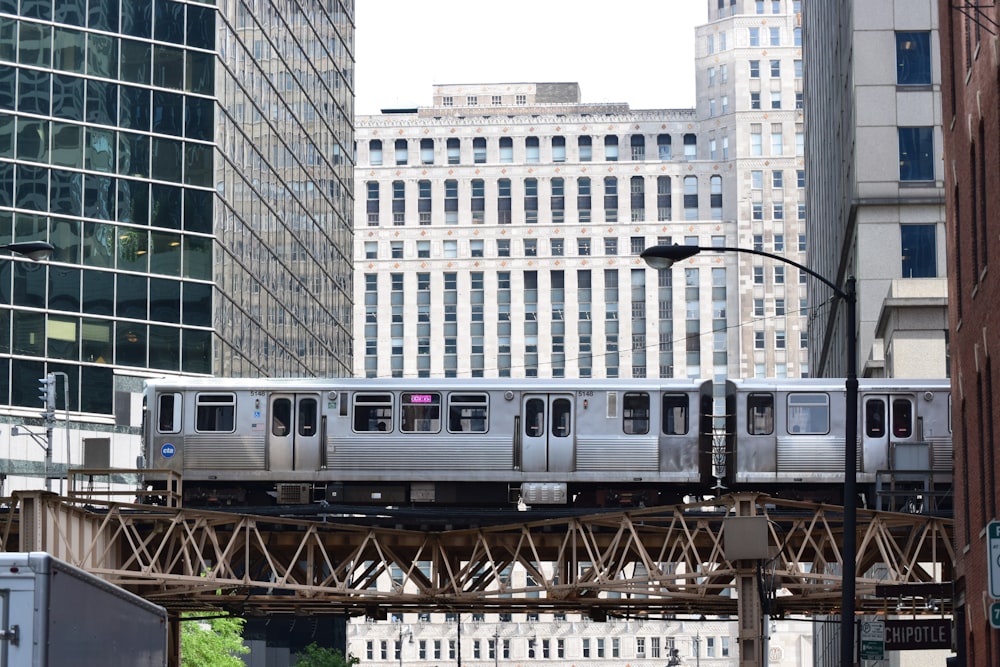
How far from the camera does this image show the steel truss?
126ft

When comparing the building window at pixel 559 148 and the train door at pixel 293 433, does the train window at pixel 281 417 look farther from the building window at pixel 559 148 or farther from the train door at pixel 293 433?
the building window at pixel 559 148

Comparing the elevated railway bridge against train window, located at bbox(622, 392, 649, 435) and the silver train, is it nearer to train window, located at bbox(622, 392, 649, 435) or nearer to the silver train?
the silver train

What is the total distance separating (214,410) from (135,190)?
148 ft

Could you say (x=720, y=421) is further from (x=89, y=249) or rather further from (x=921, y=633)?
(x=89, y=249)

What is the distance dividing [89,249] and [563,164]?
298ft

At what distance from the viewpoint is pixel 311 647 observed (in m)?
85.7

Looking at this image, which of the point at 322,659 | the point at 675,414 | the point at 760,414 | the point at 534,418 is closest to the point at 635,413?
the point at 675,414

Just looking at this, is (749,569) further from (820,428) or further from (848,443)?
(848,443)

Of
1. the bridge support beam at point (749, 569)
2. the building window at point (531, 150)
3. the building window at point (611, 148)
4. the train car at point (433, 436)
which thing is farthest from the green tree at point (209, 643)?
the building window at point (531, 150)

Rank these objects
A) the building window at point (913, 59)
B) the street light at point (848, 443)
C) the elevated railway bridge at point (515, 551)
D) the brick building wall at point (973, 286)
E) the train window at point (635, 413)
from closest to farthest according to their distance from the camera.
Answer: the street light at point (848, 443)
the brick building wall at point (973, 286)
the elevated railway bridge at point (515, 551)
the train window at point (635, 413)
the building window at point (913, 59)

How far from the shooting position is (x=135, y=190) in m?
87.8

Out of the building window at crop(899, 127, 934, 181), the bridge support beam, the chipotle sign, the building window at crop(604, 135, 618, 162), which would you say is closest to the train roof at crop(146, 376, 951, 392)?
the bridge support beam

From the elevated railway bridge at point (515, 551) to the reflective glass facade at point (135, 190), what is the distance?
4171cm

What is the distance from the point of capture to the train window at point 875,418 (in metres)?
43.8
